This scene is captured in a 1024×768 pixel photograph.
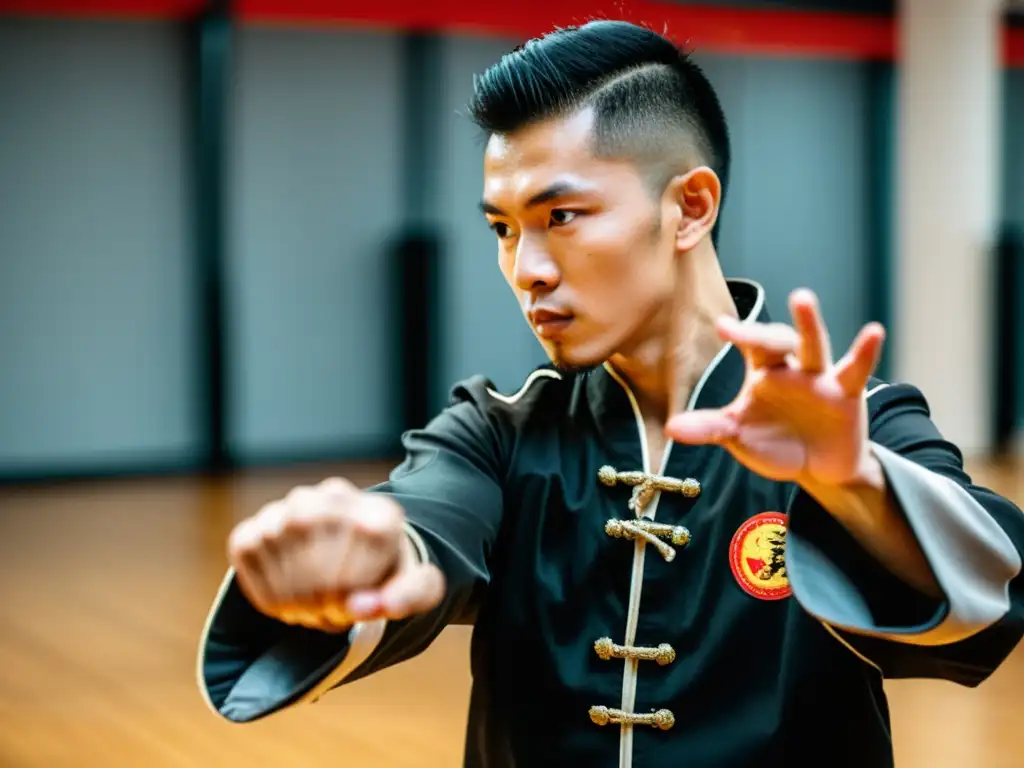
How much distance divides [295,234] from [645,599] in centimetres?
632

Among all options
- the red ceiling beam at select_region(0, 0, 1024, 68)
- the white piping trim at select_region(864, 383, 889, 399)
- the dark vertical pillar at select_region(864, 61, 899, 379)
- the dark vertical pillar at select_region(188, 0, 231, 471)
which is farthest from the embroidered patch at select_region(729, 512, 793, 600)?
the dark vertical pillar at select_region(864, 61, 899, 379)

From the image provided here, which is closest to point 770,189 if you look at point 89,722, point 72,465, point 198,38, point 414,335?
point 414,335

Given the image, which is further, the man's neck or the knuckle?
Answer: the man's neck

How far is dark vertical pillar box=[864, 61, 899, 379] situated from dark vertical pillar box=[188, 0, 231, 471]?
13.4ft

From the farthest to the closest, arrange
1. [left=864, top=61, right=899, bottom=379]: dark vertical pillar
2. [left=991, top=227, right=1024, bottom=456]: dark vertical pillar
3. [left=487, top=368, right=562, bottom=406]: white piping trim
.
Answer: [left=864, top=61, right=899, bottom=379]: dark vertical pillar
[left=991, top=227, right=1024, bottom=456]: dark vertical pillar
[left=487, top=368, right=562, bottom=406]: white piping trim

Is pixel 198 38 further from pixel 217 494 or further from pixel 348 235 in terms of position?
pixel 217 494

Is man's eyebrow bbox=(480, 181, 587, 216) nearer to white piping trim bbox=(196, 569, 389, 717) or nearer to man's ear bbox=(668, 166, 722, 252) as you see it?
man's ear bbox=(668, 166, 722, 252)

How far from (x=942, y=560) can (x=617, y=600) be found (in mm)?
343

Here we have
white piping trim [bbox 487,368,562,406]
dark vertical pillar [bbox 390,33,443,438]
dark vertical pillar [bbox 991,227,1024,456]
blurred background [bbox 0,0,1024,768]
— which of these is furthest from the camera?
dark vertical pillar [bbox 390,33,443,438]

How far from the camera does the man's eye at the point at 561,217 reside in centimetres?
121

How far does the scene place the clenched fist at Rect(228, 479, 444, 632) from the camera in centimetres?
89

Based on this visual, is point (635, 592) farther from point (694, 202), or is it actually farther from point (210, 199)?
point (210, 199)

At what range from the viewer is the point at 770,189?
831 centimetres

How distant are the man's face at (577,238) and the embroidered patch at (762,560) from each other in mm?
214
